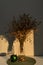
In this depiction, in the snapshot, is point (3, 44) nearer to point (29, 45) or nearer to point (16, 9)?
point (29, 45)

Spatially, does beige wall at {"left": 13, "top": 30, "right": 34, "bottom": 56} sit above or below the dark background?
below

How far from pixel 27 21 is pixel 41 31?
0.34 meters

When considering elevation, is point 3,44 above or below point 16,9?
below

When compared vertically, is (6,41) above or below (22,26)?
below

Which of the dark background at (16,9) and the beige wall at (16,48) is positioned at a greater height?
the dark background at (16,9)

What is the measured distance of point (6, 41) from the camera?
2096 millimetres

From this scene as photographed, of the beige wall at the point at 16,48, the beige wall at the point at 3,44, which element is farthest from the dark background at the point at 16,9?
the beige wall at the point at 16,48

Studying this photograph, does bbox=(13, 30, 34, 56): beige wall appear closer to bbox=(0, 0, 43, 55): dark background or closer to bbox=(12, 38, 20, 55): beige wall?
bbox=(12, 38, 20, 55): beige wall

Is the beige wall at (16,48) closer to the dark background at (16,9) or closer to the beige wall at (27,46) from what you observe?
the beige wall at (27,46)

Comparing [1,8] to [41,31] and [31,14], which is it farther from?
[41,31]

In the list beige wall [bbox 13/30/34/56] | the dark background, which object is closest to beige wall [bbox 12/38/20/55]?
beige wall [bbox 13/30/34/56]

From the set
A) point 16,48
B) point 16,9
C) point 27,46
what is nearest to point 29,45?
point 27,46

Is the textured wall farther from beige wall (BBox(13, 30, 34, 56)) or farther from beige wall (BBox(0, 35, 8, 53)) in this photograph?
beige wall (BBox(0, 35, 8, 53))

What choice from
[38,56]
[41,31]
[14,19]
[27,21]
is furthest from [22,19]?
[38,56]
